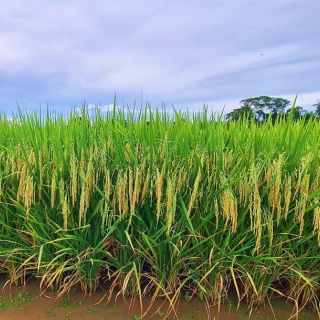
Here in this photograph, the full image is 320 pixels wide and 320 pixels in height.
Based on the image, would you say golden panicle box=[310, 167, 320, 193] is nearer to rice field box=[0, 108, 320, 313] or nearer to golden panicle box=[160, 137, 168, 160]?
rice field box=[0, 108, 320, 313]

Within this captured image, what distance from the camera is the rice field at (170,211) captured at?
108 inches

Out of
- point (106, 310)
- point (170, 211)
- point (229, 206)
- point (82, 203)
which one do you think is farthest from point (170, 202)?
point (106, 310)

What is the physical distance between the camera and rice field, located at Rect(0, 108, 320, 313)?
9.00ft

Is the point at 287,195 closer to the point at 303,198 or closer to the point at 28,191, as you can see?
the point at 303,198

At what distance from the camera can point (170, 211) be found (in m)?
2.60

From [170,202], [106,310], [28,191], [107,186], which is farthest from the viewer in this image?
[106,310]

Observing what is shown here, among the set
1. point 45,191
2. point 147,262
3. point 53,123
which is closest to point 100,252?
point 147,262

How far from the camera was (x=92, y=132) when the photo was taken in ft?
10.6

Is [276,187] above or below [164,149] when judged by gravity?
below

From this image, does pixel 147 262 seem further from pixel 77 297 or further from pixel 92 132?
pixel 92 132

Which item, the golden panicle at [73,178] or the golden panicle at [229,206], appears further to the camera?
the golden panicle at [73,178]

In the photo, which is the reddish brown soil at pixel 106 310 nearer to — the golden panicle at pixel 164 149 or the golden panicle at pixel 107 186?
the golden panicle at pixel 107 186

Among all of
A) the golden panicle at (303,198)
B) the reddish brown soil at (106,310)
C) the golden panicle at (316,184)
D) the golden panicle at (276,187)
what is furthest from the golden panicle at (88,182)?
the golden panicle at (316,184)

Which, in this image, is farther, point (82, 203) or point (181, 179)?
point (181, 179)
